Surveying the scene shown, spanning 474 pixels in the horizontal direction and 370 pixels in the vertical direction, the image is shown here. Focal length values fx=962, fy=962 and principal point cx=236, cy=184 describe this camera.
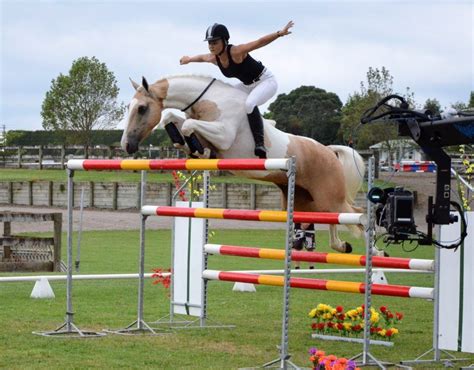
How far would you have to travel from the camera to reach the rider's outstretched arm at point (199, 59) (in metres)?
7.89

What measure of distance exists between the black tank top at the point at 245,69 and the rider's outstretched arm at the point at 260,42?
16cm

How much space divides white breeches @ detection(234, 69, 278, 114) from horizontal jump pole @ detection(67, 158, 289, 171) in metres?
0.79

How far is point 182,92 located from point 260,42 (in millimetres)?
781

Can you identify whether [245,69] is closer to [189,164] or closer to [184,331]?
[189,164]


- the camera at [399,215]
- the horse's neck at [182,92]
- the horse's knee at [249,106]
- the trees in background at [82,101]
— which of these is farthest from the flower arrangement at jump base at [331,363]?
the trees in background at [82,101]

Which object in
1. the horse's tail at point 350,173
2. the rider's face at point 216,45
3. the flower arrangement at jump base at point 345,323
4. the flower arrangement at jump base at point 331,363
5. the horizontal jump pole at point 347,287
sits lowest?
the flower arrangement at jump base at point 345,323

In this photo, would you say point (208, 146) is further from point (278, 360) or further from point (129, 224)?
point (129, 224)

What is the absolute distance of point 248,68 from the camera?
7.91 metres

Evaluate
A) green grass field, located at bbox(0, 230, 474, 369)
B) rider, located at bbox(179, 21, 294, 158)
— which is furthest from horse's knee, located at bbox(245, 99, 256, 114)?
green grass field, located at bbox(0, 230, 474, 369)

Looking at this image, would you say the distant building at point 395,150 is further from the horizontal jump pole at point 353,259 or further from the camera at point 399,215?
the horizontal jump pole at point 353,259

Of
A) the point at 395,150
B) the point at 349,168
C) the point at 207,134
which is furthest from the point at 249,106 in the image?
the point at 395,150

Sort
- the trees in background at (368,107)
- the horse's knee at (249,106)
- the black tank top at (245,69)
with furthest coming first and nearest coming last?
the trees in background at (368,107) < the black tank top at (245,69) < the horse's knee at (249,106)

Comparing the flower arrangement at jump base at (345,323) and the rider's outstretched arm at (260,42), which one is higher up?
the rider's outstretched arm at (260,42)

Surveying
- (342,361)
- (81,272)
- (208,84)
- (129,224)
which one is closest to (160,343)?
(208,84)
